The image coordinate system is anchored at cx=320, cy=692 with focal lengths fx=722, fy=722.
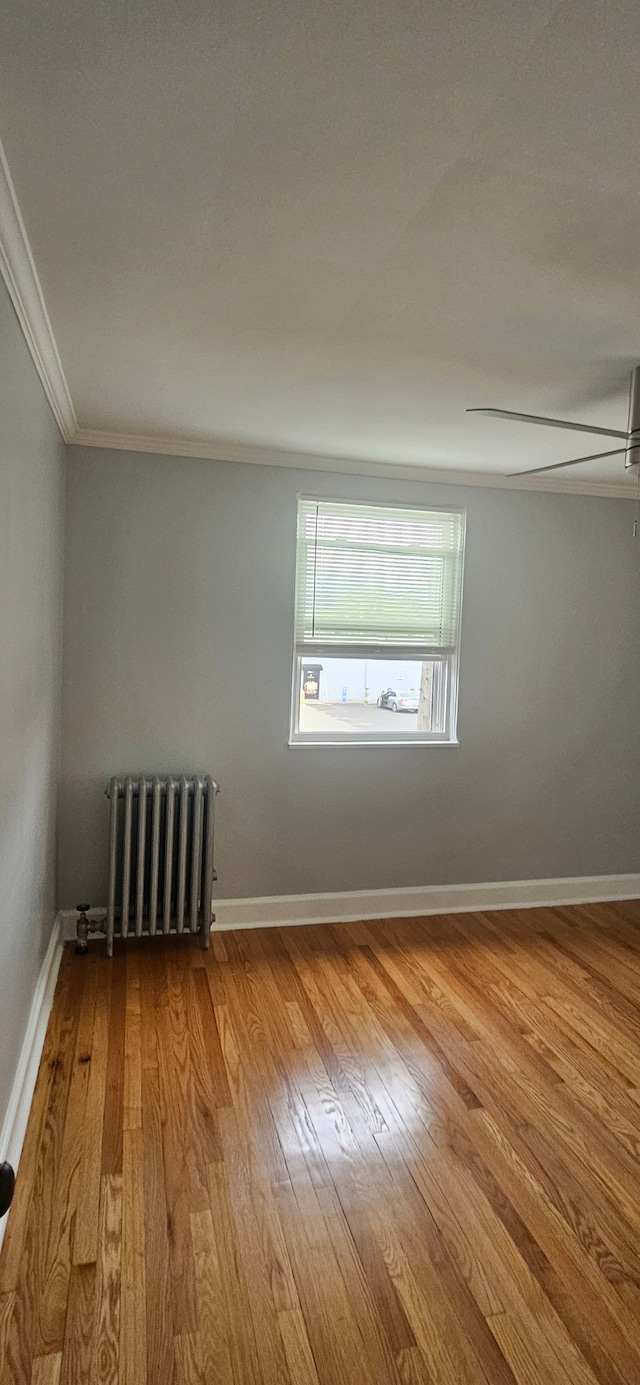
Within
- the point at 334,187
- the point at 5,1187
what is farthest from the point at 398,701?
the point at 5,1187

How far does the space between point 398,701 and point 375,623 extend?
481 mm

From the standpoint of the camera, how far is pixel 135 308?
1.96m

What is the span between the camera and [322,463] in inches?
147

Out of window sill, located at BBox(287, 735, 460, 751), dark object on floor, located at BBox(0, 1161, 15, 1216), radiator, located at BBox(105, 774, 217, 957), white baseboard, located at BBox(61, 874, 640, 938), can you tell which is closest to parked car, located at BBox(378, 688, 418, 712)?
window sill, located at BBox(287, 735, 460, 751)

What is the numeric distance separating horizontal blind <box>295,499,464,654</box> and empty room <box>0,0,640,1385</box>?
0.07 feet

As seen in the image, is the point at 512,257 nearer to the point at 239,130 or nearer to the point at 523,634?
the point at 239,130

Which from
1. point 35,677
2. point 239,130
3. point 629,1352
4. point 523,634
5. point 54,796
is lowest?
point 629,1352

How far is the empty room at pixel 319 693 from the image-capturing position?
1233mm

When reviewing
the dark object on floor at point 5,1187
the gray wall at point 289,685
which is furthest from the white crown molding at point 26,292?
the dark object on floor at point 5,1187

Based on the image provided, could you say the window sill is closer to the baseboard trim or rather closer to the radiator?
the radiator

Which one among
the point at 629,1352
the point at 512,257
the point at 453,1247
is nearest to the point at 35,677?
the point at 512,257

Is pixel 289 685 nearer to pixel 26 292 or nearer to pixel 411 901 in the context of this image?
→ pixel 411 901

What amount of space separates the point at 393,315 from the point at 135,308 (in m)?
0.70

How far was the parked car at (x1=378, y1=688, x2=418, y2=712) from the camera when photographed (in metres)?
4.06
